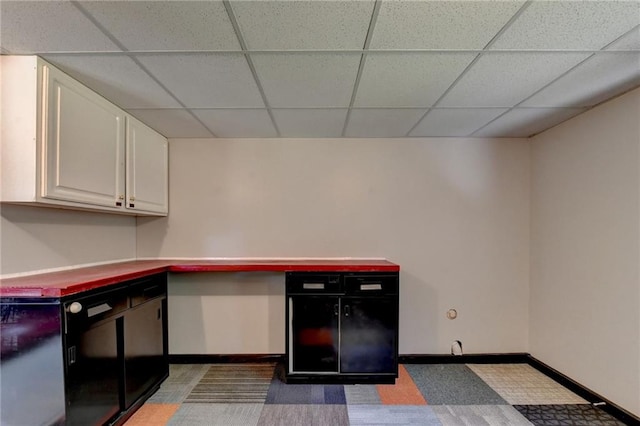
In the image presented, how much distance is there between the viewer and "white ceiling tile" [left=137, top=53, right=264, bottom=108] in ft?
5.63

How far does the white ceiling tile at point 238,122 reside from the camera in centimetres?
248

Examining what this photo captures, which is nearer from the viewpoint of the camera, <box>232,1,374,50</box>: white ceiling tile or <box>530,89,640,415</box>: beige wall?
<box>232,1,374,50</box>: white ceiling tile

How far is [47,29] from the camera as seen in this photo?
1473 millimetres

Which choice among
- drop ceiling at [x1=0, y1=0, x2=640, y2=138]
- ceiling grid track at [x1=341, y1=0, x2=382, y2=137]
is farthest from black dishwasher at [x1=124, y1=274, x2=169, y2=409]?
ceiling grid track at [x1=341, y1=0, x2=382, y2=137]

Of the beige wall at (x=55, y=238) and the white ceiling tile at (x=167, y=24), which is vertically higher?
the white ceiling tile at (x=167, y=24)

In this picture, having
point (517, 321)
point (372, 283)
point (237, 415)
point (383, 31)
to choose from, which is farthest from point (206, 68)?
point (517, 321)

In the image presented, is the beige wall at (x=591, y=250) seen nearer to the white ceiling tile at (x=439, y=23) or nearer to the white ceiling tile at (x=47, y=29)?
the white ceiling tile at (x=439, y=23)

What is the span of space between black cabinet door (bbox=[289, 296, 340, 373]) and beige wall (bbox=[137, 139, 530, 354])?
544 millimetres

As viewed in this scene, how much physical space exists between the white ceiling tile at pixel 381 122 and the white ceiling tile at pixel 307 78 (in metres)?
0.30

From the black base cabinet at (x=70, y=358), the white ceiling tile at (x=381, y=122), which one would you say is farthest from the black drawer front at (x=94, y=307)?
the white ceiling tile at (x=381, y=122)

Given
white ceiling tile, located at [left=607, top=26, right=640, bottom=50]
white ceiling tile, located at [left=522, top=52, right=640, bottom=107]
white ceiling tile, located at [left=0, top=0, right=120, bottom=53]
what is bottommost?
white ceiling tile, located at [left=522, top=52, right=640, bottom=107]

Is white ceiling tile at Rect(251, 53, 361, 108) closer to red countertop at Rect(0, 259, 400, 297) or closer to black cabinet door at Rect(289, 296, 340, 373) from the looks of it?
red countertop at Rect(0, 259, 400, 297)

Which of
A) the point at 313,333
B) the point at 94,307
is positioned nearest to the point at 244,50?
the point at 94,307

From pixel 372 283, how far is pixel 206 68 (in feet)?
6.47
